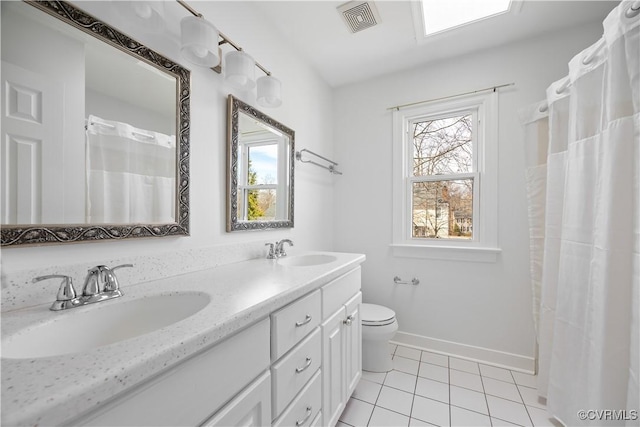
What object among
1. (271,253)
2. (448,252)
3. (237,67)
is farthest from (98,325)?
(448,252)

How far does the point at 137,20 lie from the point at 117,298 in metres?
0.99

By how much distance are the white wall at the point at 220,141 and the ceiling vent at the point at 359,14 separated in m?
0.47

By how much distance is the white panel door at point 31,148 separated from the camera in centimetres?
68

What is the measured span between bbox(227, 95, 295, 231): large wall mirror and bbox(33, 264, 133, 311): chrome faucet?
609 millimetres

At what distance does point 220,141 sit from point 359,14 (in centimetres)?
122

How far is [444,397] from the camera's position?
1.59 metres

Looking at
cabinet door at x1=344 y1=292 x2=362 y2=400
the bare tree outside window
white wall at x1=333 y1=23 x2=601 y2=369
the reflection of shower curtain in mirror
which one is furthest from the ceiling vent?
cabinet door at x1=344 y1=292 x2=362 y2=400

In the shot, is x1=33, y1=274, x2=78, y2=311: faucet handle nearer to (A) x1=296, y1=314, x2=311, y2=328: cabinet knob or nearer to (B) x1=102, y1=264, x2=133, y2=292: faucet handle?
(B) x1=102, y1=264, x2=133, y2=292: faucet handle

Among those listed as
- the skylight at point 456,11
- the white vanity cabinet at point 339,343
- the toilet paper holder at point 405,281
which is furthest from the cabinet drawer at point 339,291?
the skylight at point 456,11

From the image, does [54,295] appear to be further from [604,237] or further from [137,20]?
[604,237]

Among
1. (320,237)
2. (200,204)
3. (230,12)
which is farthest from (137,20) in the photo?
(320,237)

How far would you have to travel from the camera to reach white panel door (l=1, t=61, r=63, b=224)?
68cm

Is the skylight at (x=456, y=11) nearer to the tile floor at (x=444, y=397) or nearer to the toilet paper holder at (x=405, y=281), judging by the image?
the toilet paper holder at (x=405, y=281)

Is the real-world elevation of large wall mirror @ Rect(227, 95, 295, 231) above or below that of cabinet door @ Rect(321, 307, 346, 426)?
above
